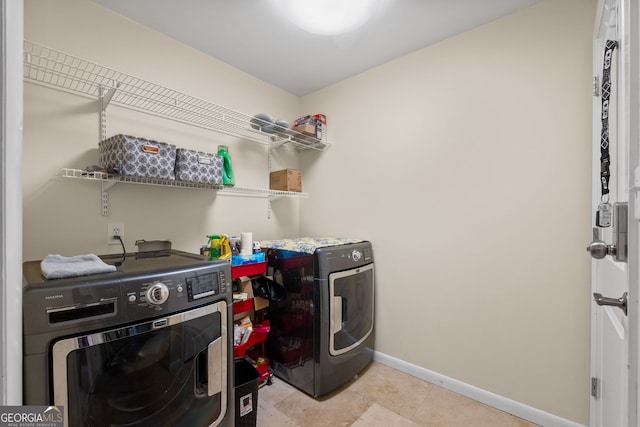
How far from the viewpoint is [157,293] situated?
1016 millimetres

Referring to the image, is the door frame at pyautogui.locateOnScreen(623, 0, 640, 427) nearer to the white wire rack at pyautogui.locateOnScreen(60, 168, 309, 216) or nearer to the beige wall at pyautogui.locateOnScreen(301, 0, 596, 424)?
the beige wall at pyautogui.locateOnScreen(301, 0, 596, 424)

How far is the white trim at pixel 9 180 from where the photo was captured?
52 cm

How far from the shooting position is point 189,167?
5.16ft

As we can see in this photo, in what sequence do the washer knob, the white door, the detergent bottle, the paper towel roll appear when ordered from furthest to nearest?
1. the paper towel roll
2. the detergent bottle
3. the washer knob
4. the white door

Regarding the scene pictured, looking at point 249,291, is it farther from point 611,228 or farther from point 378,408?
point 611,228

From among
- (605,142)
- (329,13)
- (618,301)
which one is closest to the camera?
(618,301)

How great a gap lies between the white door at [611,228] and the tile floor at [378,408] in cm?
57

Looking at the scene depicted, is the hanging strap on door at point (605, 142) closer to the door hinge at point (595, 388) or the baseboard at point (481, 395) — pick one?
the door hinge at point (595, 388)

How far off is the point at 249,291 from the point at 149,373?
2.70 ft

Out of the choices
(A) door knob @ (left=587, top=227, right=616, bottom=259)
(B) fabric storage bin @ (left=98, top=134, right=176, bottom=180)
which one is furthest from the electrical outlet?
(A) door knob @ (left=587, top=227, right=616, bottom=259)

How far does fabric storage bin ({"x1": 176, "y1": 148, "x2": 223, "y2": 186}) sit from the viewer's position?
61.1 inches

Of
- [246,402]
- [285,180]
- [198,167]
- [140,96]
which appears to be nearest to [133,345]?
[246,402]

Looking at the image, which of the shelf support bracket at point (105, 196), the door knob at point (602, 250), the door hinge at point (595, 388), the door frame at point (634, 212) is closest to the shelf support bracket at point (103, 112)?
the shelf support bracket at point (105, 196)

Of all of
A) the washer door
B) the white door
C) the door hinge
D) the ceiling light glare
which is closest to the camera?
the white door
